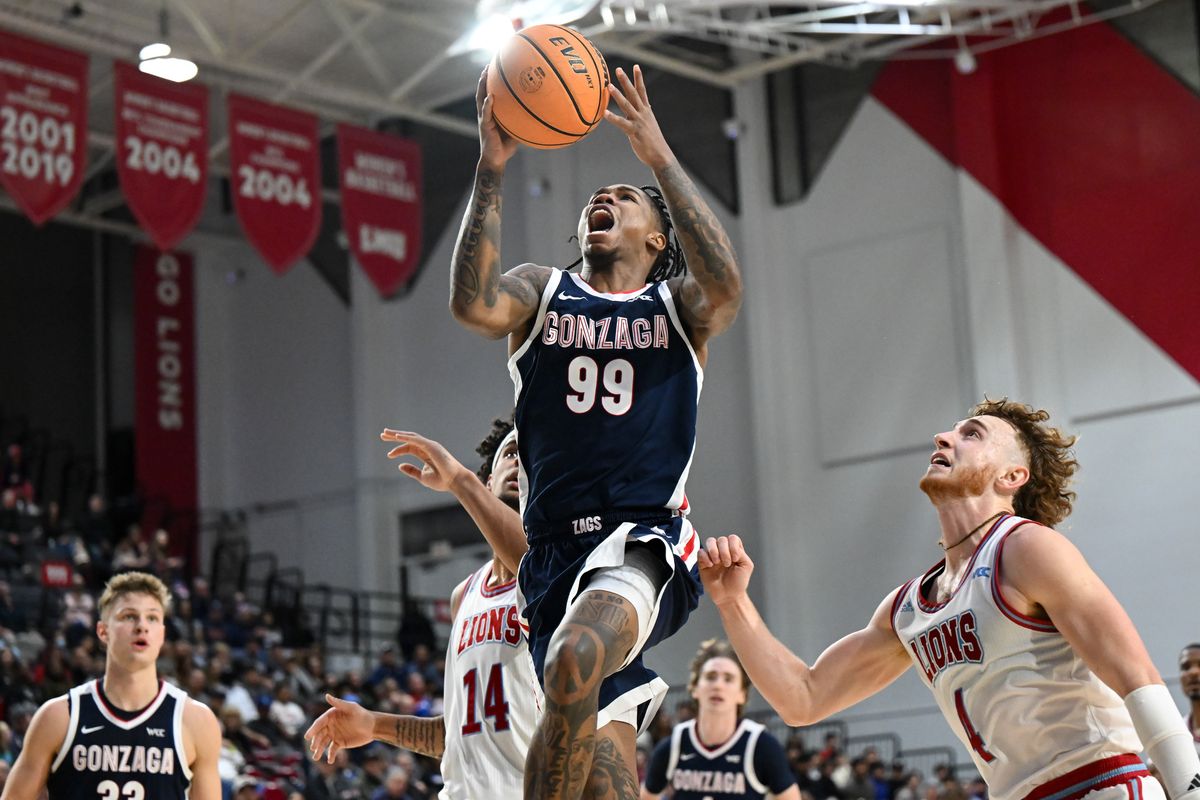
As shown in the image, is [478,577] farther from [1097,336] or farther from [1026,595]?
[1097,336]

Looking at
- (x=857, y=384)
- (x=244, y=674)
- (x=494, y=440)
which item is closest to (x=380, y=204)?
(x=244, y=674)

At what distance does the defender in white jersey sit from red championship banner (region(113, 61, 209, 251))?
1148 centimetres

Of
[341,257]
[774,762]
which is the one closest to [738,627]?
[774,762]

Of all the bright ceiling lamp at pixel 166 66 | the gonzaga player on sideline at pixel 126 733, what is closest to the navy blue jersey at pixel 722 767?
the gonzaga player on sideline at pixel 126 733

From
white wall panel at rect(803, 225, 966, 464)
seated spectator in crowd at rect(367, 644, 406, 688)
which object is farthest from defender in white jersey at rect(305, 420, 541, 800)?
white wall panel at rect(803, 225, 966, 464)

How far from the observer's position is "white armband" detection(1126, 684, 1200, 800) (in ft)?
12.5

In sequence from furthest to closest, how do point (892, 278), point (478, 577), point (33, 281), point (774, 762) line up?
point (33, 281)
point (892, 278)
point (774, 762)
point (478, 577)

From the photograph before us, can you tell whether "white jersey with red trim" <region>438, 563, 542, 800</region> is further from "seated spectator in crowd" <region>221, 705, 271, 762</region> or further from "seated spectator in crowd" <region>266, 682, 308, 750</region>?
"seated spectator in crowd" <region>266, 682, 308, 750</region>

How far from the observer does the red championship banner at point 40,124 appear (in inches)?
625

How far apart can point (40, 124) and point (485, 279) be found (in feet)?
42.4

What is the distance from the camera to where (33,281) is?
24.9 metres

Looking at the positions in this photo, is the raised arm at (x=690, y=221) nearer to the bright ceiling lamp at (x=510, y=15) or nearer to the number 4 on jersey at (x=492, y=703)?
the number 4 on jersey at (x=492, y=703)

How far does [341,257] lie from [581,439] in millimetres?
20850

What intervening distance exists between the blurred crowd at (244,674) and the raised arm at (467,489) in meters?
5.39
